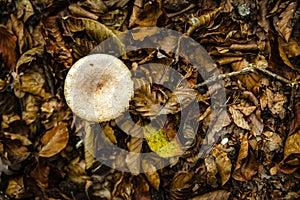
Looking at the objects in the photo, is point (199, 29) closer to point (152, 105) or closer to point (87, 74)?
point (152, 105)

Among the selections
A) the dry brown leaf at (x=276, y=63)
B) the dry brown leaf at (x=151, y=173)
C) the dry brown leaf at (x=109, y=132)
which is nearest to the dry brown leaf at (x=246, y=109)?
the dry brown leaf at (x=276, y=63)

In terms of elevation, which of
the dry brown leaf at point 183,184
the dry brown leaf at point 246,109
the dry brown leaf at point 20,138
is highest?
the dry brown leaf at point 246,109

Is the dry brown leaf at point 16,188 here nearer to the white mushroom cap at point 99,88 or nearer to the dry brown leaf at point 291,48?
the white mushroom cap at point 99,88

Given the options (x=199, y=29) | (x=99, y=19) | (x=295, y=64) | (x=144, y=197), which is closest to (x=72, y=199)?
(x=144, y=197)

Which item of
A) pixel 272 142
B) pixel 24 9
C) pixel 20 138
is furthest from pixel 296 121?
pixel 24 9

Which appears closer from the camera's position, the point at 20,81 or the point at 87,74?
the point at 87,74
